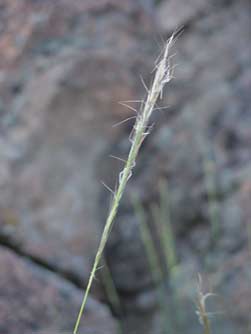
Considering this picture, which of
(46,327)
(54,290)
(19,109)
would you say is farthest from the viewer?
(19,109)

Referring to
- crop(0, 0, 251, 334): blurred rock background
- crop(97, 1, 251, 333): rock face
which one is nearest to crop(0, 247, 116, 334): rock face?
crop(0, 0, 251, 334): blurred rock background

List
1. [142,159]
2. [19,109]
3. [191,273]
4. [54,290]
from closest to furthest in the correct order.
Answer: [54,290] → [19,109] → [191,273] → [142,159]

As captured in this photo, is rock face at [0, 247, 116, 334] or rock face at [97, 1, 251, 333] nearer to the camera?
rock face at [0, 247, 116, 334]

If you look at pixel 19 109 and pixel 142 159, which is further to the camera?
pixel 142 159

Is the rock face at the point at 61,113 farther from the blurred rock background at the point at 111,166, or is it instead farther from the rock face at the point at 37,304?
the rock face at the point at 37,304

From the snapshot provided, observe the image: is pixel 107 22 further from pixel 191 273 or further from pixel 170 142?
pixel 191 273

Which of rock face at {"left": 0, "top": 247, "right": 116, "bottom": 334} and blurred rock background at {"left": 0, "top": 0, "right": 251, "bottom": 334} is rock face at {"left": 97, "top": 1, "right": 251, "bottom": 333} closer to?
blurred rock background at {"left": 0, "top": 0, "right": 251, "bottom": 334}

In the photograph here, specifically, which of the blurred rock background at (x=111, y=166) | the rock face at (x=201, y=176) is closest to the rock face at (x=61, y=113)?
the blurred rock background at (x=111, y=166)

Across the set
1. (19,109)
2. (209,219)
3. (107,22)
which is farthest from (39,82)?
(209,219)

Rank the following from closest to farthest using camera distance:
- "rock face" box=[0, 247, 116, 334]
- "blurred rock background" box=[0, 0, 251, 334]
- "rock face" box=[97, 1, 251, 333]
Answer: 1. "rock face" box=[0, 247, 116, 334]
2. "blurred rock background" box=[0, 0, 251, 334]
3. "rock face" box=[97, 1, 251, 333]
